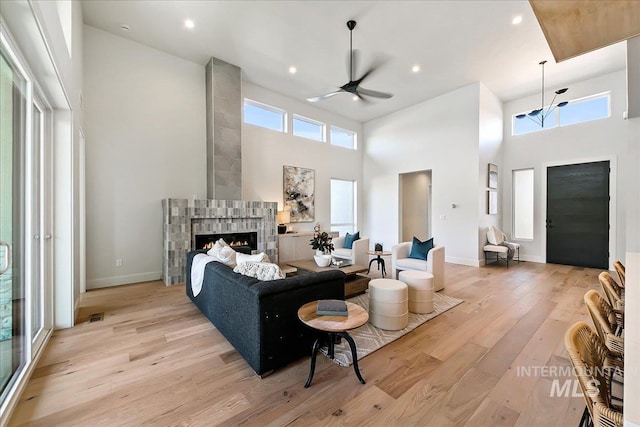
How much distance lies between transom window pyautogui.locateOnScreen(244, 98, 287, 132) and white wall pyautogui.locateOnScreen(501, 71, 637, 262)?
594 centimetres

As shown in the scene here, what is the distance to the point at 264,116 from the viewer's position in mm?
6273

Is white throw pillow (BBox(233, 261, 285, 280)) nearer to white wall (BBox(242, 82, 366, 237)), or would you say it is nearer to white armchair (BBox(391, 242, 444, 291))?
white armchair (BBox(391, 242, 444, 291))

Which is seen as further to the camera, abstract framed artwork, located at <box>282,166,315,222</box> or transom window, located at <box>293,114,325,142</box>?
transom window, located at <box>293,114,325,142</box>

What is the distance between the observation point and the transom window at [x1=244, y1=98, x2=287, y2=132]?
A: 5988 mm

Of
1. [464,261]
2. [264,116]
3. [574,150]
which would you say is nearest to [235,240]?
[264,116]

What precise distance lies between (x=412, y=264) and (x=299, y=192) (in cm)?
363

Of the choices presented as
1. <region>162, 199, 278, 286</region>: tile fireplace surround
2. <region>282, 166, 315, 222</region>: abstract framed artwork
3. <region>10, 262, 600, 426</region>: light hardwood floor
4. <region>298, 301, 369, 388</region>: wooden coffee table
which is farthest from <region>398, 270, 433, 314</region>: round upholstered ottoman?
<region>282, 166, 315, 222</region>: abstract framed artwork

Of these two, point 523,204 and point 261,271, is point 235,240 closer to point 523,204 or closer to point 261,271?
point 261,271

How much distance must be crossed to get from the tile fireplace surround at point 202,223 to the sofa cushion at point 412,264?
2.71 m

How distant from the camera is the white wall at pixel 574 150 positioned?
5266mm

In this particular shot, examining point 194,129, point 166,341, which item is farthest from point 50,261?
point 194,129

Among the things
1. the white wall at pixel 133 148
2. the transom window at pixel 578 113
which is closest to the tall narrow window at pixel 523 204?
the transom window at pixel 578 113

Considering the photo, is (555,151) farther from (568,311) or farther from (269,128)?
(269,128)

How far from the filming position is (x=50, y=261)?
8.59 ft
